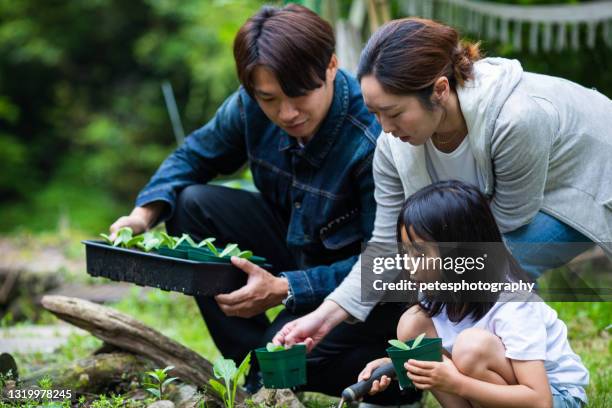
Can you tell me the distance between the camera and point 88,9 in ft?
32.8

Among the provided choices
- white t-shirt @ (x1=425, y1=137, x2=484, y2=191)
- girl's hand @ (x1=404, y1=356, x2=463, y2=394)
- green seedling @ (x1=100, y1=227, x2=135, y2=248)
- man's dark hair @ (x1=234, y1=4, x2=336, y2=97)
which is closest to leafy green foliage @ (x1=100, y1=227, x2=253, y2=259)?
green seedling @ (x1=100, y1=227, x2=135, y2=248)

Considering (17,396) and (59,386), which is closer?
(17,396)

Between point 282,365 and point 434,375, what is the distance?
431 mm

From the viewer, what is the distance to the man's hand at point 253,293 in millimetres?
2367

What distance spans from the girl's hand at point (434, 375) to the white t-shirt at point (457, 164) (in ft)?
1.93

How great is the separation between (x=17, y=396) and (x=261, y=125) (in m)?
1.09

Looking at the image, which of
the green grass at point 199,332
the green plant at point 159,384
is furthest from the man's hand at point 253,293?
the green grass at point 199,332

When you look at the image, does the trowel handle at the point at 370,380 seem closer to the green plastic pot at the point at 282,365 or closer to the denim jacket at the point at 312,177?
the green plastic pot at the point at 282,365

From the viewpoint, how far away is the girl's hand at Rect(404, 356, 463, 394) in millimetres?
1843

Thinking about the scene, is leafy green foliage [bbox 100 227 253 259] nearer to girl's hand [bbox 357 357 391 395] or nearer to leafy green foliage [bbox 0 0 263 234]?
girl's hand [bbox 357 357 391 395]

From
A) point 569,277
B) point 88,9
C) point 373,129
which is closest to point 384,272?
point 373,129

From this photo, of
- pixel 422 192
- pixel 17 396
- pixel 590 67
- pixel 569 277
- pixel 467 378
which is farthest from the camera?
pixel 590 67

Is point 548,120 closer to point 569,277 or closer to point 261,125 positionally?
point 261,125

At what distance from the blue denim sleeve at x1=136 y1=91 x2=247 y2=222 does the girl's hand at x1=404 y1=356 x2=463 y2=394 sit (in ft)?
3.83
